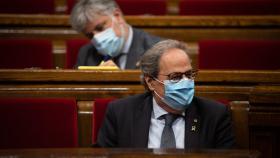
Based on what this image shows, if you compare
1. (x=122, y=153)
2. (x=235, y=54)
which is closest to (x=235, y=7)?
(x=235, y=54)

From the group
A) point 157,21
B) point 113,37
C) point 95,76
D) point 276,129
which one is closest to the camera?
point 276,129

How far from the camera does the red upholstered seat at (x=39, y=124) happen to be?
0.83 m

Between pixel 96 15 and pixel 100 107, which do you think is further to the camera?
pixel 96 15

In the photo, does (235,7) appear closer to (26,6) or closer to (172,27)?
(172,27)

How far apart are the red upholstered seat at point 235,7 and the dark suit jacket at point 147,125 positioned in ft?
2.03

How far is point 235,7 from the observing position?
137cm

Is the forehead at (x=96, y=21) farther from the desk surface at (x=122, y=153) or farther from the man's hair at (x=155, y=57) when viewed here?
the desk surface at (x=122, y=153)

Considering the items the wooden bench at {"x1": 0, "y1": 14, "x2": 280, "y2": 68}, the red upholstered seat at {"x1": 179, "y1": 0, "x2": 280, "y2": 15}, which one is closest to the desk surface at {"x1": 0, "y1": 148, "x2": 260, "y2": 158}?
the wooden bench at {"x1": 0, "y1": 14, "x2": 280, "y2": 68}

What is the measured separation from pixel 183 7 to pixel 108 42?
36cm

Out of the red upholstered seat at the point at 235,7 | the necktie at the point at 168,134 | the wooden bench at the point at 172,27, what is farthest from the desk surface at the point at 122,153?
the red upholstered seat at the point at 235,7

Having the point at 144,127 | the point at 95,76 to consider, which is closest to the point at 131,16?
the point at 95,76

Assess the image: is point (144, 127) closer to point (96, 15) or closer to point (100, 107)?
point (100, 107)

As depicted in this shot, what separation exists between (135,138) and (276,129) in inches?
7.4

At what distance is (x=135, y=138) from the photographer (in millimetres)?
781
